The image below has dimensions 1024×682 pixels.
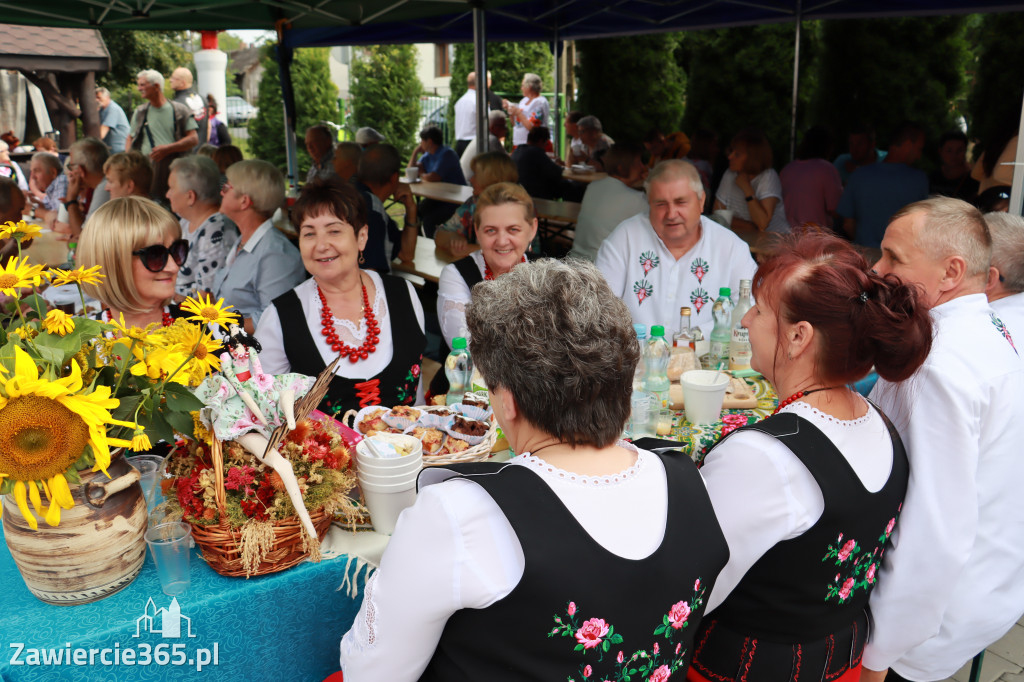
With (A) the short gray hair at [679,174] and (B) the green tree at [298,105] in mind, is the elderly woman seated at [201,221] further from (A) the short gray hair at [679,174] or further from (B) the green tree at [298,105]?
(B) the green tree at [298,105]

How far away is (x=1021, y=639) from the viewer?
2867mm

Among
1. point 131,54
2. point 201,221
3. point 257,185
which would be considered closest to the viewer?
point 257,185

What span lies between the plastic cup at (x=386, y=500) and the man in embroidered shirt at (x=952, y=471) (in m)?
1.08

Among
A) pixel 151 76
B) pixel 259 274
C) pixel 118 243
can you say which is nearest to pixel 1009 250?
pixel 118 243

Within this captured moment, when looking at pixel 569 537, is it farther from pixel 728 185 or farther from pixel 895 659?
pixel 728 185

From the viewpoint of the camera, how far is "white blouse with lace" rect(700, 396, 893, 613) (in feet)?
4.66

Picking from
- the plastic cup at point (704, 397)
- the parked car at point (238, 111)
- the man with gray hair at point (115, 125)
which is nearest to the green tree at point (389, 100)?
the man with gray hair at point (115, 125)

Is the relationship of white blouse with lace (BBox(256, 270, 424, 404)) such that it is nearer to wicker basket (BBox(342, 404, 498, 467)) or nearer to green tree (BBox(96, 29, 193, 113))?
wicker basket (BBox(342, 404, 498, 467))

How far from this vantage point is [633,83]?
13188 mm

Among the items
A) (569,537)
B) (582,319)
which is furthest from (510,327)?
(569,537)

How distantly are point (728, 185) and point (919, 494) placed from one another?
204 inches

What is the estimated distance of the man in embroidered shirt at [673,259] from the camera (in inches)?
141

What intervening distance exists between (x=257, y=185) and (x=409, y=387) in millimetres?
1947

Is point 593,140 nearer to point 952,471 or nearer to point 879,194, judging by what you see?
point 879,194
